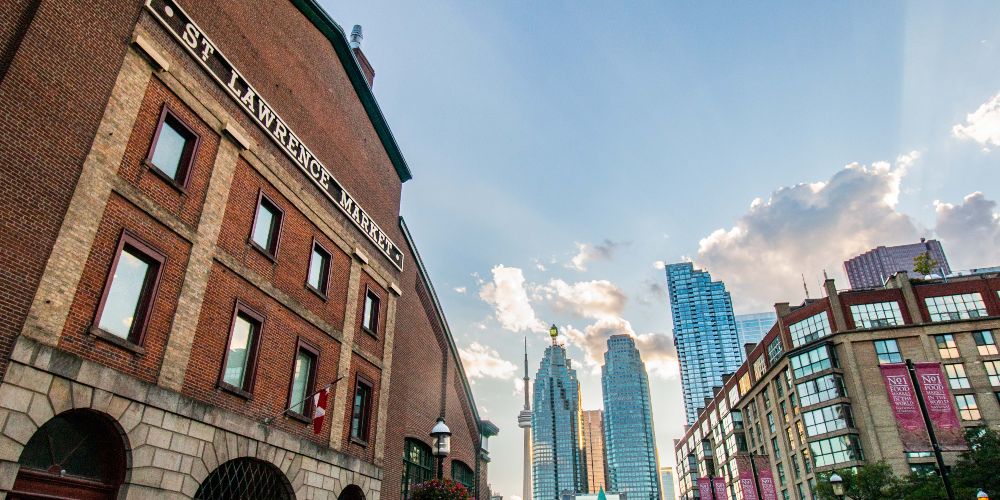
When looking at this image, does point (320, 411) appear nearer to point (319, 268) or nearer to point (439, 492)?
point (319, 268)

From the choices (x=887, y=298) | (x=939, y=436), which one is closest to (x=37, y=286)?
(x=939, y=436)

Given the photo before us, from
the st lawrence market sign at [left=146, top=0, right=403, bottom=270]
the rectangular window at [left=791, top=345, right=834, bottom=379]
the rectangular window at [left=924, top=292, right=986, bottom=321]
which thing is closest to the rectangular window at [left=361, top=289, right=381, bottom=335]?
the st lawrence market sign at [left=146, top=0, right=403, bottom=270]

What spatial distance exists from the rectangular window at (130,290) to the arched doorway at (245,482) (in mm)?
4157

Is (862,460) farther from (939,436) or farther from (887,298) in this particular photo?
(887,298)

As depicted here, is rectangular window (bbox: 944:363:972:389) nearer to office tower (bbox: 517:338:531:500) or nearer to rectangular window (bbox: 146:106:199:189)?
office tower (bbox: 517:338:531:500)

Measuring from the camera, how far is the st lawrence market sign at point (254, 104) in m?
14.6

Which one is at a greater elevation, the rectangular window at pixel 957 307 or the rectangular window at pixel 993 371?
the rectangular window at pixel 957 307

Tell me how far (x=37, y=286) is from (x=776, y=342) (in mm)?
76126

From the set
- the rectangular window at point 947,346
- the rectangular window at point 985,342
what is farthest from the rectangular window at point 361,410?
the rectangular window at point 985,342

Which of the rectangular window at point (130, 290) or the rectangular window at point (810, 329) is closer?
the rectangular window at point (130, 290)

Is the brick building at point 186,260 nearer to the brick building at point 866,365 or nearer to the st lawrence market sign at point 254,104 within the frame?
the st lawrence market sign at point 254,104

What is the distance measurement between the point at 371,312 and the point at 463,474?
16985mm

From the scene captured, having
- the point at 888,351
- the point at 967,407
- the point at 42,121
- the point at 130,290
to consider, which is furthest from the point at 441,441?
the point at 967,407

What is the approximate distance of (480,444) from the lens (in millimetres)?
42062
